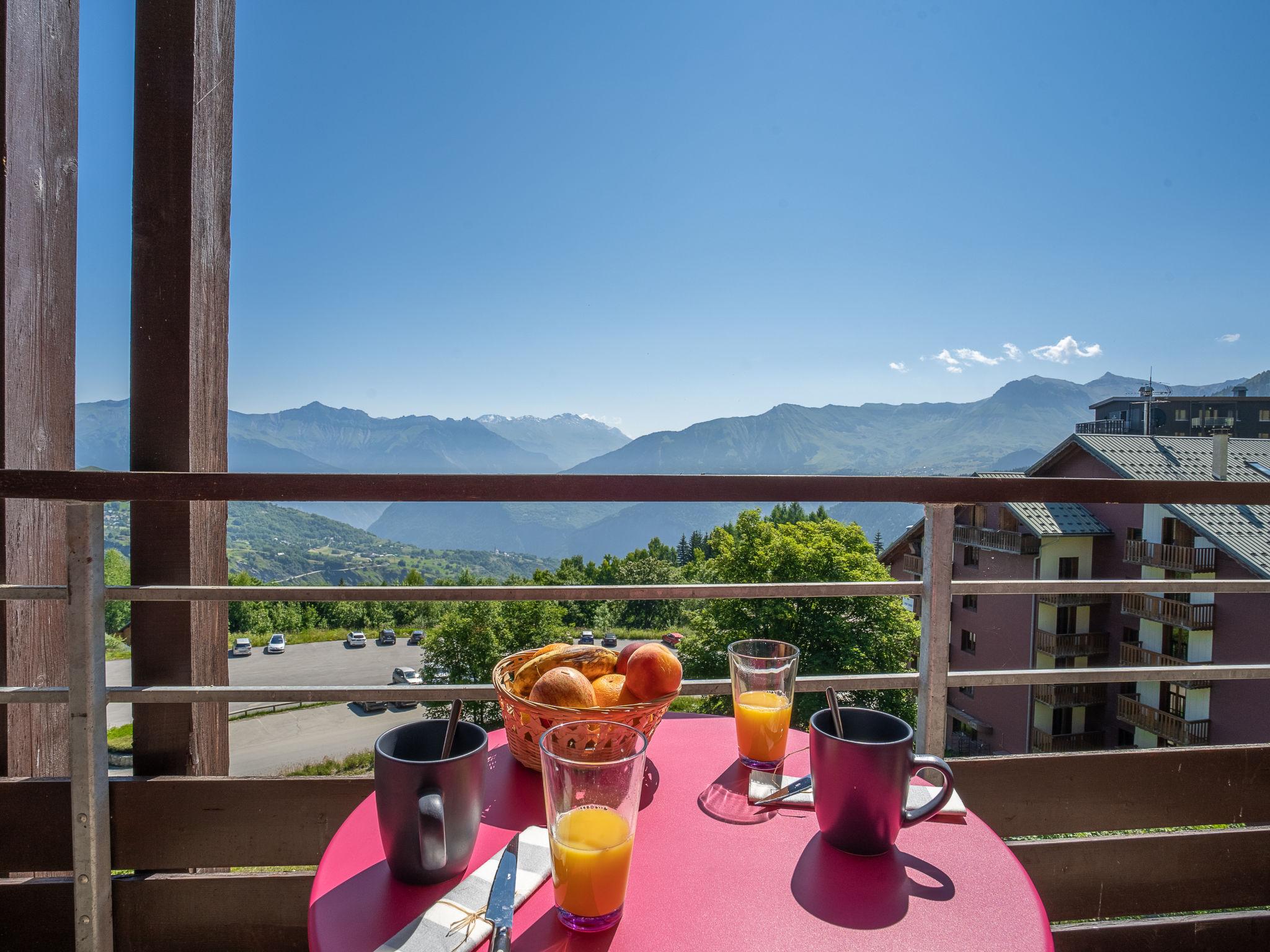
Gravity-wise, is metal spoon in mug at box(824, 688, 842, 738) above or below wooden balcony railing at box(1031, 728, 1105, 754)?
above

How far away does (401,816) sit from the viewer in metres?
A: 0.50

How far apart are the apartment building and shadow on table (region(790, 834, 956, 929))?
16732 mm

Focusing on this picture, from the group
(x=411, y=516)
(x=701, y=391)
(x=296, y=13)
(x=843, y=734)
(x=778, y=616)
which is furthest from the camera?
(x=701, y=391)

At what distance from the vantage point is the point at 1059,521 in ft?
67.0

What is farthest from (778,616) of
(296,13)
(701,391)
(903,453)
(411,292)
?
(701,391)

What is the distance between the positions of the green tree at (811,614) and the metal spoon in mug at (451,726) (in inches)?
742

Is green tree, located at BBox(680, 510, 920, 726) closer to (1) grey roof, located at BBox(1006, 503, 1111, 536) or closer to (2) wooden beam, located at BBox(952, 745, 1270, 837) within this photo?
(1) grey roof, located at BBox(1006, 503, 1111, 536)

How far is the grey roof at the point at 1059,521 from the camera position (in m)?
19.8

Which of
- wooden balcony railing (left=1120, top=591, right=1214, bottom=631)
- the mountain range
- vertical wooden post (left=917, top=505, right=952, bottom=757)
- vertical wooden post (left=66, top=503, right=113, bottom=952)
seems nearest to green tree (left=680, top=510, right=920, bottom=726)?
wooden balcony railing (left=1120, top=591, right=1214, bottom=631)

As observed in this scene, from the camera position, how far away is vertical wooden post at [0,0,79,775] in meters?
1.36

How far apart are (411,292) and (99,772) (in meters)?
96.2

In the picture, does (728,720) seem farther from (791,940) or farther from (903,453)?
(903,453)

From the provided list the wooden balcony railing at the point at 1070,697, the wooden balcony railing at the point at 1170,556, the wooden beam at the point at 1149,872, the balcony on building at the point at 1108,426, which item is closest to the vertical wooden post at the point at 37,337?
the wooden beam at the point at 1149,872

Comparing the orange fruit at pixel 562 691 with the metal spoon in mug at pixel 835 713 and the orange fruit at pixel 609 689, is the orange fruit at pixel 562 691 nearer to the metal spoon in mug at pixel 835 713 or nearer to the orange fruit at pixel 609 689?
the orange fruit at pixel 609 689
